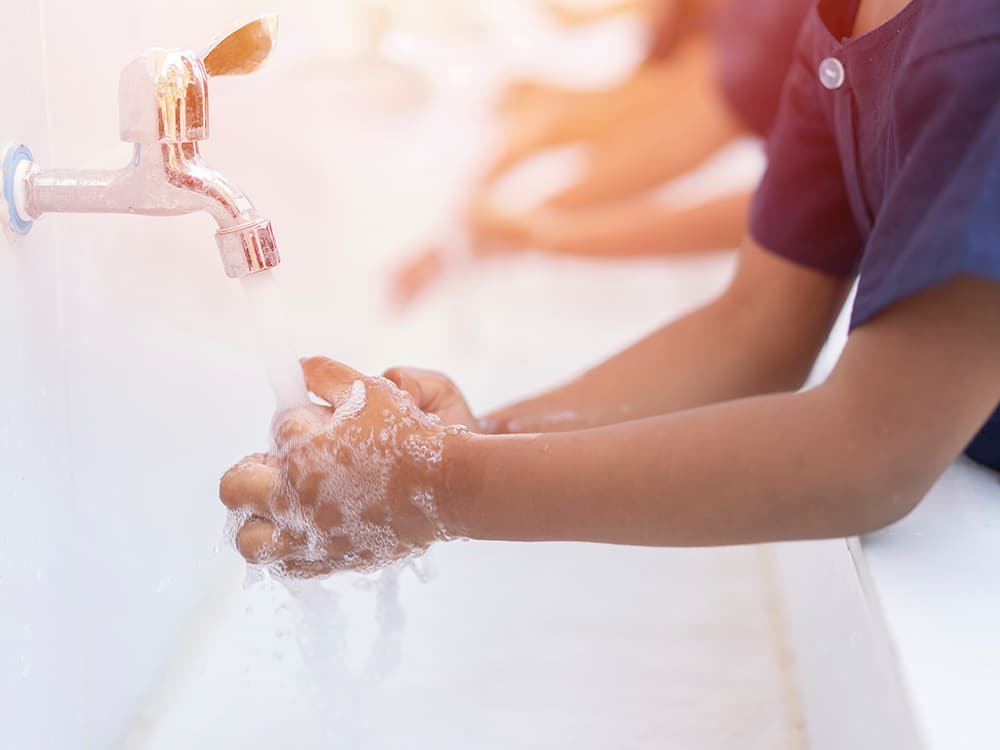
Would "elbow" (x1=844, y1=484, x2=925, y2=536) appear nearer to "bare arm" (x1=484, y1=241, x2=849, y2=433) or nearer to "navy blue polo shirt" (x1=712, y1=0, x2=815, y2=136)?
"bare arm" (x1=484, y1=241, x2=849, y2=433)

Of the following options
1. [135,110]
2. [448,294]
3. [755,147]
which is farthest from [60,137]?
[755,147]

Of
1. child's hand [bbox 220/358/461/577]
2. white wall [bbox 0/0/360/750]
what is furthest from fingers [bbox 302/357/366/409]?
white wall [bbox 0/0/360/750]

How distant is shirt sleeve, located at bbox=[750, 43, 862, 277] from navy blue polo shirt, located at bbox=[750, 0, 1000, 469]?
0.09ft

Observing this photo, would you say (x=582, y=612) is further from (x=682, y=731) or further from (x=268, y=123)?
(x=268, y=123)

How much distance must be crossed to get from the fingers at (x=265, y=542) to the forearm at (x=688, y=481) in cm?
10

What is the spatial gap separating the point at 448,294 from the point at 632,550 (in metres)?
0.69

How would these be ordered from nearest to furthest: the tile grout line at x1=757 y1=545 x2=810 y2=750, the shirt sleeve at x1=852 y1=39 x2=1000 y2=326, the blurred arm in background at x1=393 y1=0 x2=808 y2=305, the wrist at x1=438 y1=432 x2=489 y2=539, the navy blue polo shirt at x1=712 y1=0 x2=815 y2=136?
the shirt sleeve at x1=852 y1=39 x2=1000 y2=326, the wrist at x1=438 y1=432 x2=489 y2=539, the tile grout line at x1=757 y1=545 x2=810 y2=750, the navy blue polo shirt at x1=712 y1=0 x2=815 y2=136, the blurred arm in background at x1=393 y1=0 x2=808 y2=305

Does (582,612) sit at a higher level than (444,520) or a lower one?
lower

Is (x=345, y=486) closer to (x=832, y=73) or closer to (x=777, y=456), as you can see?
(x=777, y=456)

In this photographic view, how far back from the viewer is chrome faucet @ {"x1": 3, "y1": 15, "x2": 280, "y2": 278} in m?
0.50

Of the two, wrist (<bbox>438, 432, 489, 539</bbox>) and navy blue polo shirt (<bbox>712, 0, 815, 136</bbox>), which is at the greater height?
navy blue polo shirt (<bbox>712, 0, 815, 136</bbox>)

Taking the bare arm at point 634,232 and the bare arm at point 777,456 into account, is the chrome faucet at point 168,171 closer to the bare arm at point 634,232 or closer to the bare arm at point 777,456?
the bare arm at point 777,456

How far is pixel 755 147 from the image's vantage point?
1.78m

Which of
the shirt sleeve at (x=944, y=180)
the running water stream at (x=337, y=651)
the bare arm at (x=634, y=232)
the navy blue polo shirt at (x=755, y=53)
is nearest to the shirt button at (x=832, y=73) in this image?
the shirt sleeve at (x=944, y=180)
